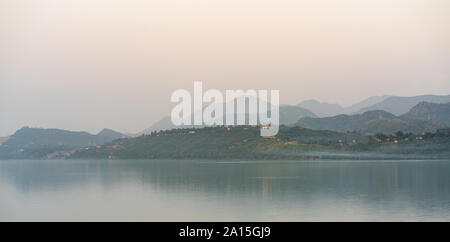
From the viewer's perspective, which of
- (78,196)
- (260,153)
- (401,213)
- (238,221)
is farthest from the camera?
(260,153)

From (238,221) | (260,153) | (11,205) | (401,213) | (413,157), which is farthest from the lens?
(260,153)

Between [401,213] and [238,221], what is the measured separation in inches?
353

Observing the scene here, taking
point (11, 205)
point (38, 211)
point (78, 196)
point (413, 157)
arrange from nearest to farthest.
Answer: point (38, 211) → point (11, 205) → point (78, 196) → point (413, 157)

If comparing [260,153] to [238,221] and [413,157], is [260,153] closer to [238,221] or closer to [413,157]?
[413,157]

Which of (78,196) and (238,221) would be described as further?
(78,196)

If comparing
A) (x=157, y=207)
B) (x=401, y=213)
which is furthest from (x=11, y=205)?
(x=401, y=213)

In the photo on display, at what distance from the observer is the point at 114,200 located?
37.0 metres

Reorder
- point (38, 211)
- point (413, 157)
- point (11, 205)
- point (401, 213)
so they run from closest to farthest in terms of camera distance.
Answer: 1. point (401, 213)
2. point (38, 211)
3. point (11, 205)
4. point (413, 157)

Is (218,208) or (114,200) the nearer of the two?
(218,208)
